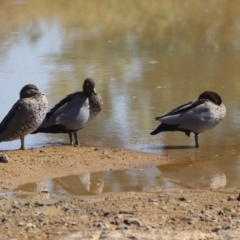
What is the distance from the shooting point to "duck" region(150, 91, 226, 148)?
351 inches

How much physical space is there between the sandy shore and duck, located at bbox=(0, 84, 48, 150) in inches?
47.0

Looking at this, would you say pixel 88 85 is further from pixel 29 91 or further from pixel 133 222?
pixel 133 222

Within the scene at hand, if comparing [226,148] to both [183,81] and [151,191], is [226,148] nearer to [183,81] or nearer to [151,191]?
[151,191]

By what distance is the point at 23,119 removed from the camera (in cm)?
831

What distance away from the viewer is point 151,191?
680 centimetres

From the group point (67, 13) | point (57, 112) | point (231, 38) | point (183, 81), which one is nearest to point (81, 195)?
point (57, 112)

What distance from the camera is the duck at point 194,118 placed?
891 cm

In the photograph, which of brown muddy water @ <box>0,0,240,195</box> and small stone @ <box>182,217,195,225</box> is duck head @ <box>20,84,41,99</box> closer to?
brown muddy water @ <box>0,0,240,195</box>

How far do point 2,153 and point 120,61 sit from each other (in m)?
6.22

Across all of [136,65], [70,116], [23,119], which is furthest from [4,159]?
[136,65]

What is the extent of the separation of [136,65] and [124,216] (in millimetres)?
8227

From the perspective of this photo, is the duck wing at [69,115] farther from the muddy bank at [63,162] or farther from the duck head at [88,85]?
the muddy bank at [63,162]

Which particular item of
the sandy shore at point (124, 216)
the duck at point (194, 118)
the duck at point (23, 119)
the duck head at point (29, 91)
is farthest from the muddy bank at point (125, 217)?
the duck at point (194, 118)

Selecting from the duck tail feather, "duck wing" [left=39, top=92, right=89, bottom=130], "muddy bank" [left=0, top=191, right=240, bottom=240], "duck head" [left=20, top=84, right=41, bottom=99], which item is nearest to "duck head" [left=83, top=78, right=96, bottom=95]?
"duck wing" [left=39, top=92, right=89, bottom=130]
